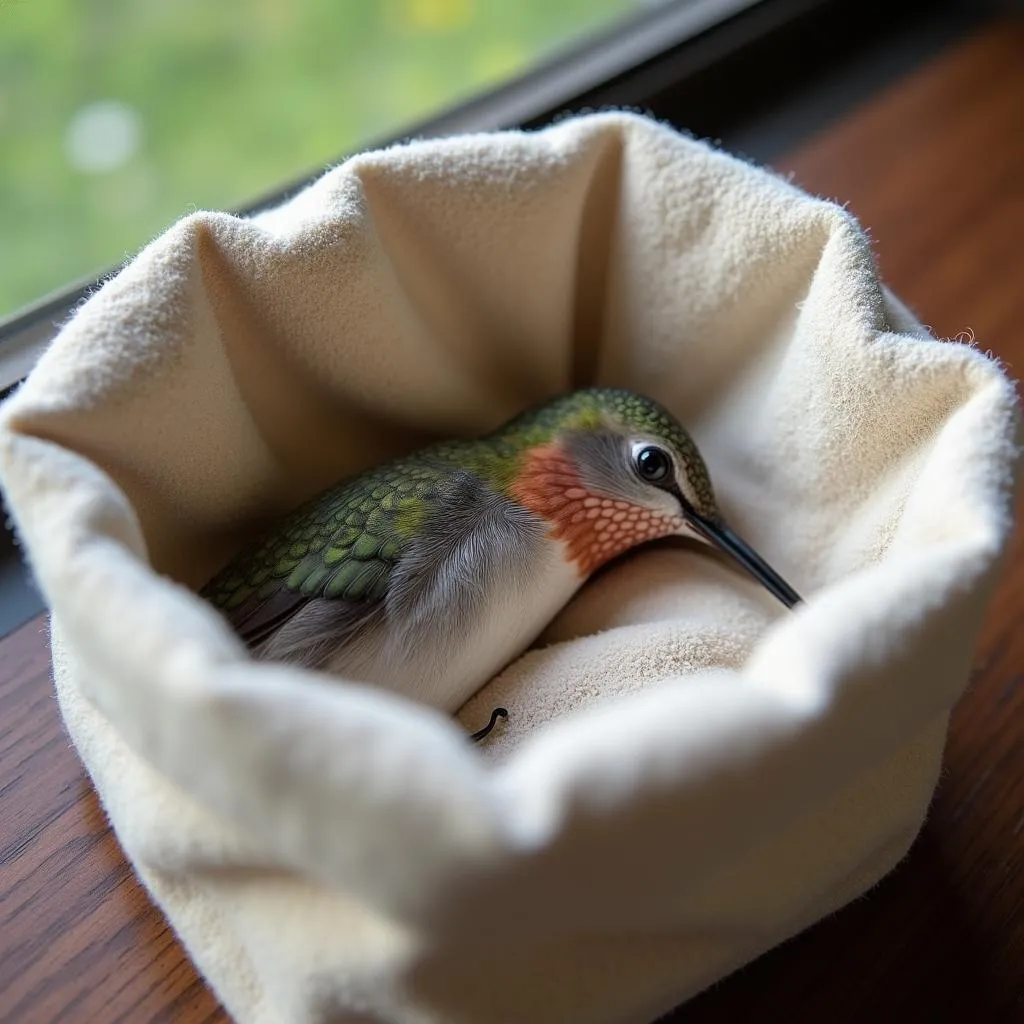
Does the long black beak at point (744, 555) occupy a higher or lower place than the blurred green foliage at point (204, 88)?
lower

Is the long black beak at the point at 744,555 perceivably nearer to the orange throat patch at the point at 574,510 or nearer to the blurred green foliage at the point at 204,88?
the orange throat patch at the point at 574,510

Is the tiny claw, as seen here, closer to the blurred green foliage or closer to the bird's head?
the bird's head

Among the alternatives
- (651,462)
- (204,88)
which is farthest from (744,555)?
(204,88)

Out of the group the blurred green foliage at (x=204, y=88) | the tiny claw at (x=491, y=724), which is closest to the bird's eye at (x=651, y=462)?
the tiny claw at (x=491, y=724)

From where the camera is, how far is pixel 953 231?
1.02 meters

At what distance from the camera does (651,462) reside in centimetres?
70

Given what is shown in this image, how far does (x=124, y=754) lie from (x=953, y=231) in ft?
2.66

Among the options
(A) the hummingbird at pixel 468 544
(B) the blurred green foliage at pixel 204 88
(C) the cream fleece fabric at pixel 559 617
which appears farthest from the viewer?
(B) the blurred green foliage at pixel 204 88

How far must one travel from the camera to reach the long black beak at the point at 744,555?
0.70 m

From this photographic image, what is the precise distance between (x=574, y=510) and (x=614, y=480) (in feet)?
0.10

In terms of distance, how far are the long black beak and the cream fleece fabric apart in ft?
Result: 0.07

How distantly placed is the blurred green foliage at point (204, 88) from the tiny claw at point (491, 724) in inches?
17.2

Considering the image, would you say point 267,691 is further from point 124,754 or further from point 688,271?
point 688,271

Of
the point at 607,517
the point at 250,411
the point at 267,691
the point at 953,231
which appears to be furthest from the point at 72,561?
the point at 953,231
